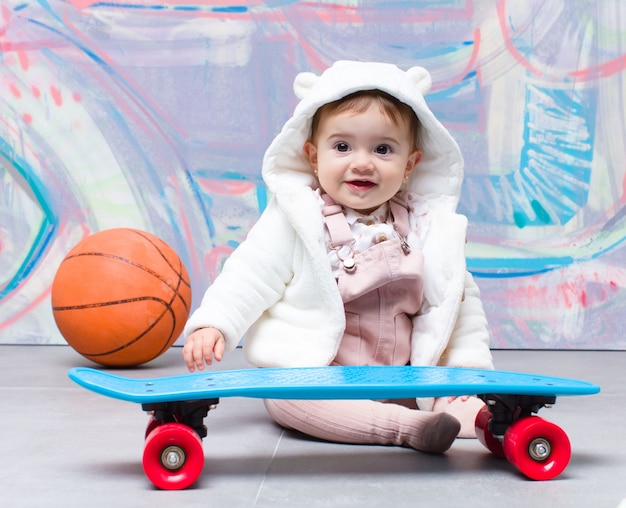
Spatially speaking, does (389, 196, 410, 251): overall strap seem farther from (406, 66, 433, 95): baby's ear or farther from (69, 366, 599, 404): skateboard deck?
(69, 366, 599, 404): skateboard deck

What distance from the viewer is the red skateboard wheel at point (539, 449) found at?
1608 mm

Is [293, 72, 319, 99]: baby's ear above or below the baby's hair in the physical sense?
above

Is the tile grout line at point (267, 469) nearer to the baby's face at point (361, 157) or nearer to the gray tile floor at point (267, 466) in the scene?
the gray tile floor at point (267, 466)

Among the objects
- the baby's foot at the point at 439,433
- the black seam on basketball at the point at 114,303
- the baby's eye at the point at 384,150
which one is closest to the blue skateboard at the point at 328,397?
the baby's foot at the point at 439,433

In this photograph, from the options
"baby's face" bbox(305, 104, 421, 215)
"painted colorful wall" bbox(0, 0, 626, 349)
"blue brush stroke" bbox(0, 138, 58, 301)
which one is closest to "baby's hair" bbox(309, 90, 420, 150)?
"baby's face" bbox(305, 104, 421, 215)

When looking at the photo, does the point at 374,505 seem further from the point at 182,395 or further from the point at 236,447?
the point at 236,447

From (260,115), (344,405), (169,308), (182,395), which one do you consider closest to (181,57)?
(260,115)

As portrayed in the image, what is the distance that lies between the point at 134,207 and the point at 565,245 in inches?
69.2

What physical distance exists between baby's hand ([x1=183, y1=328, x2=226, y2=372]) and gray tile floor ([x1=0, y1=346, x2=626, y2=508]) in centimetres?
18

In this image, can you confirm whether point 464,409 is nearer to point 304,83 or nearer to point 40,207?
point 304,83

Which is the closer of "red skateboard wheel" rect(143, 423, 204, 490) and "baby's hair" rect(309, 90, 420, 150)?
"red skateboard wheel" rect(143, 423, 204, 490)

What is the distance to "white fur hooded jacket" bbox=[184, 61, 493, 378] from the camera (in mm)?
2107

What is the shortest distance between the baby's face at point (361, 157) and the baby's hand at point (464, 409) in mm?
506

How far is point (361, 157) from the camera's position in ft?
7.08
